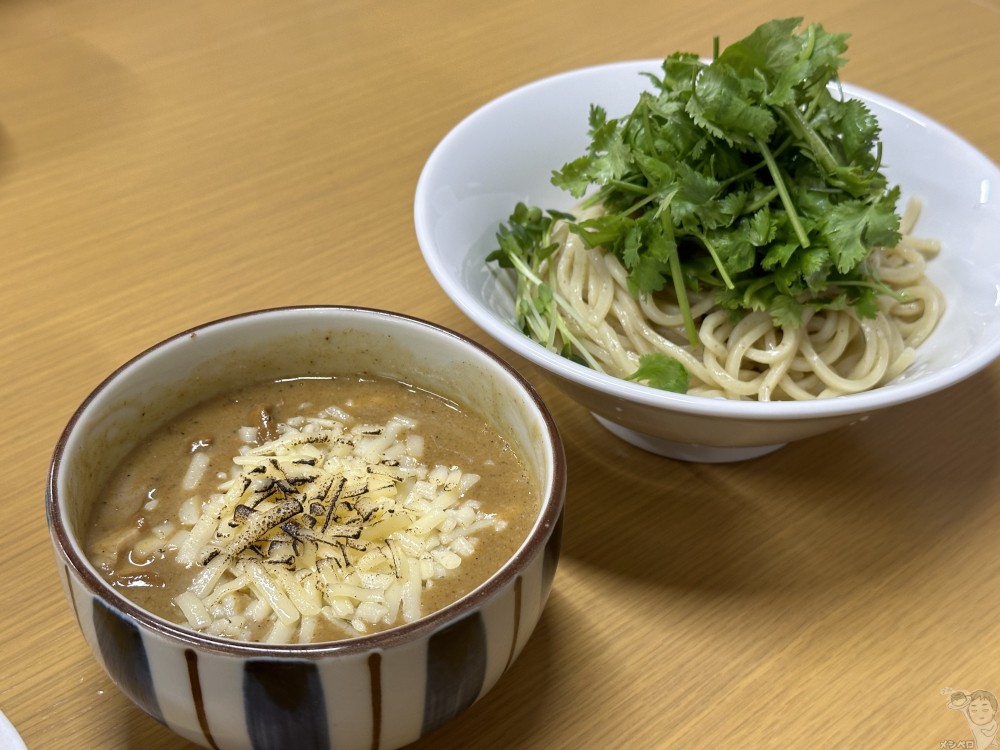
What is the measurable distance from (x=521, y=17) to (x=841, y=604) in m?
1.80

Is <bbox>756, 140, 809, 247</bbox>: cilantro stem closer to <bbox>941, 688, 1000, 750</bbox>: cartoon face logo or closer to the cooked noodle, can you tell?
the cooked noodle

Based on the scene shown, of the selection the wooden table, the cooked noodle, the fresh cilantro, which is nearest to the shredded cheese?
the wooden table

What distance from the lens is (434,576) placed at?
0.98 meters

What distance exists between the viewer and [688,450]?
1.40 meters

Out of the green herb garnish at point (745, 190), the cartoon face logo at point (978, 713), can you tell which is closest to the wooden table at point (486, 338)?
the cartoon face logo at point (978, 713)

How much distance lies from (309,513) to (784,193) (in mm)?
816

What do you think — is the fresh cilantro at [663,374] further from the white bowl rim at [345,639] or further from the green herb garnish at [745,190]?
the white bowl rim at [345,639]

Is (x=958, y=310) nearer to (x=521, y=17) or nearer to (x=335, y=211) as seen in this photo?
(x=335, y=211)

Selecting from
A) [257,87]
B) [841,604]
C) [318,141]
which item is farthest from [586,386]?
[257,87]

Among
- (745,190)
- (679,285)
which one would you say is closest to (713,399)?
(679,285)

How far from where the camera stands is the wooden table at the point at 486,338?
3.65ft

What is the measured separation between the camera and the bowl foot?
1396 mm

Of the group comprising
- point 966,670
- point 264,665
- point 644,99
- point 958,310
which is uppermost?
point 644,99

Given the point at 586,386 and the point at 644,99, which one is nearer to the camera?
the point at 586,386
